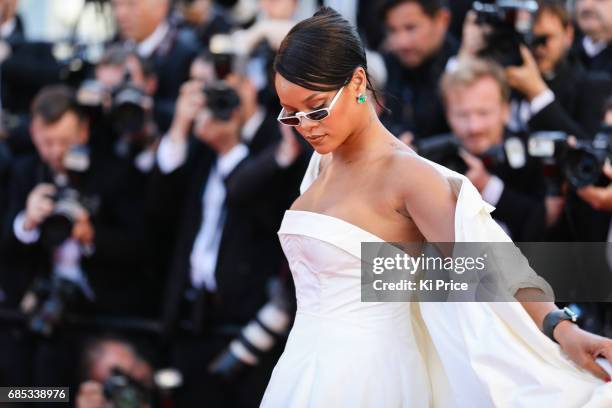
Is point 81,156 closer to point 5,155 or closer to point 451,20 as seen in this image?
point 5,155

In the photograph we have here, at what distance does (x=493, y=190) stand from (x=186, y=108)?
1611 mm

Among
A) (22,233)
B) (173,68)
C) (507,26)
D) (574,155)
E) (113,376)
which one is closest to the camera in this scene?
(574,155)

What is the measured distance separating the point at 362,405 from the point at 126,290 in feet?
9.37

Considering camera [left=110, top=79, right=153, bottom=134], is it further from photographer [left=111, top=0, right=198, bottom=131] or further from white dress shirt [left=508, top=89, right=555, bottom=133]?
white dress shirt [left=508, top=89, right=555, bottom=133]

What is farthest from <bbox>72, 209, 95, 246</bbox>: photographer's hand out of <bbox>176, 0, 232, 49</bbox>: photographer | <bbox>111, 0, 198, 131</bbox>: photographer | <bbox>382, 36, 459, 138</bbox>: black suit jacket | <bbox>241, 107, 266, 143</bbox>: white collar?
<bbox>382, 36, 459, 138</bbox>: black suit jacket

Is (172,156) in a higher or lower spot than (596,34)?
lower

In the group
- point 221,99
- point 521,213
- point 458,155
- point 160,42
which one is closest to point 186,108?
point 221,99

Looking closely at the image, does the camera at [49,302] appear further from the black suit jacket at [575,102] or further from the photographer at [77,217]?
the black suit jacket at [575,102]

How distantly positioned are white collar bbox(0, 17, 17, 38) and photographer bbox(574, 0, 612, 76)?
3.33m

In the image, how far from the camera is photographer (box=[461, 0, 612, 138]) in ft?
16.1

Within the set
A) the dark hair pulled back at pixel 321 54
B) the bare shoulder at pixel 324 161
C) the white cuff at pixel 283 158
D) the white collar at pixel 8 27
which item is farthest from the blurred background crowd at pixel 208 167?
the dark hair pulled back at pixel 321 54

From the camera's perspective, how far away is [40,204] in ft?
18.6

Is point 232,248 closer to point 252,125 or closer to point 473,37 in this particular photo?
point 252,125

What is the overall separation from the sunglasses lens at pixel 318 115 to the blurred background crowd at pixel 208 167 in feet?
5.18
